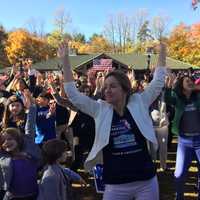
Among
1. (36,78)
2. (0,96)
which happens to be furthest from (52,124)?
(36,78)

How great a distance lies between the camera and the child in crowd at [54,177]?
442cm

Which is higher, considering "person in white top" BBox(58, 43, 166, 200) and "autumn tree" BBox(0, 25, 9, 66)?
"autumn tree" BBox(0, 25, 9, 66)

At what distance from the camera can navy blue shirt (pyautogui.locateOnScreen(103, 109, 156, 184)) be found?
3.43 metres

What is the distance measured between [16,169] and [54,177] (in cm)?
44

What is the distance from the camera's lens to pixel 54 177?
4426mm

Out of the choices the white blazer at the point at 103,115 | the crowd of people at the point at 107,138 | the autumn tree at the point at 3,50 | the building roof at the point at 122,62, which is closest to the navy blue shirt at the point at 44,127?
the crowd of people at the point at 107,138

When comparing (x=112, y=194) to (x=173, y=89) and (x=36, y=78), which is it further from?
(x=36, y=78)

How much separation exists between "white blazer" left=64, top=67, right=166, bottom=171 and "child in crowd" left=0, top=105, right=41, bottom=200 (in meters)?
1.20

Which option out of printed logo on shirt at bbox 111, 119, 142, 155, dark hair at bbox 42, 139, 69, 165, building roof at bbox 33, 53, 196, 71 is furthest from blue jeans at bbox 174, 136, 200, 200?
building roof at bbox 33, 53, 196, 71

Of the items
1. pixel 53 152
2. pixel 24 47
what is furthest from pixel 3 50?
pixel 53 152

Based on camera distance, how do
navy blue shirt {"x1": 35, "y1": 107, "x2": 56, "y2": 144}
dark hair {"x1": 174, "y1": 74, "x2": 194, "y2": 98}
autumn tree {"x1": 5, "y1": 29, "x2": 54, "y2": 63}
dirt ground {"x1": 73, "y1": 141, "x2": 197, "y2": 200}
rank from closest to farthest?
dark hair {"x1": 174, "y1": 74, "x2": 194, "y2": 98}
dirt ground {"x1": 73, "y1": 141, "x2": 197, "y2": 200}
navy blue shirt {"x1": 35, "y1": 107, "x2": 56, "y2": 144}
autumn tree {"x1": 5, "y1": 29, "x2": 54, "y2": 63}

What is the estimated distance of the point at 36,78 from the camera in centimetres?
1152

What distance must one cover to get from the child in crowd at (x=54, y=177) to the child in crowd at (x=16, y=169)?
21 centimetres

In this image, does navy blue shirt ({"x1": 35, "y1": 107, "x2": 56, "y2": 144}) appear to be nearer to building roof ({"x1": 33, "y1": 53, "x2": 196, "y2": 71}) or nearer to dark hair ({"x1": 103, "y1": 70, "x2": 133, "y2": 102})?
dark hair ({"x1": 103, "y1": 70, "x2": 133, "y2": 102})
